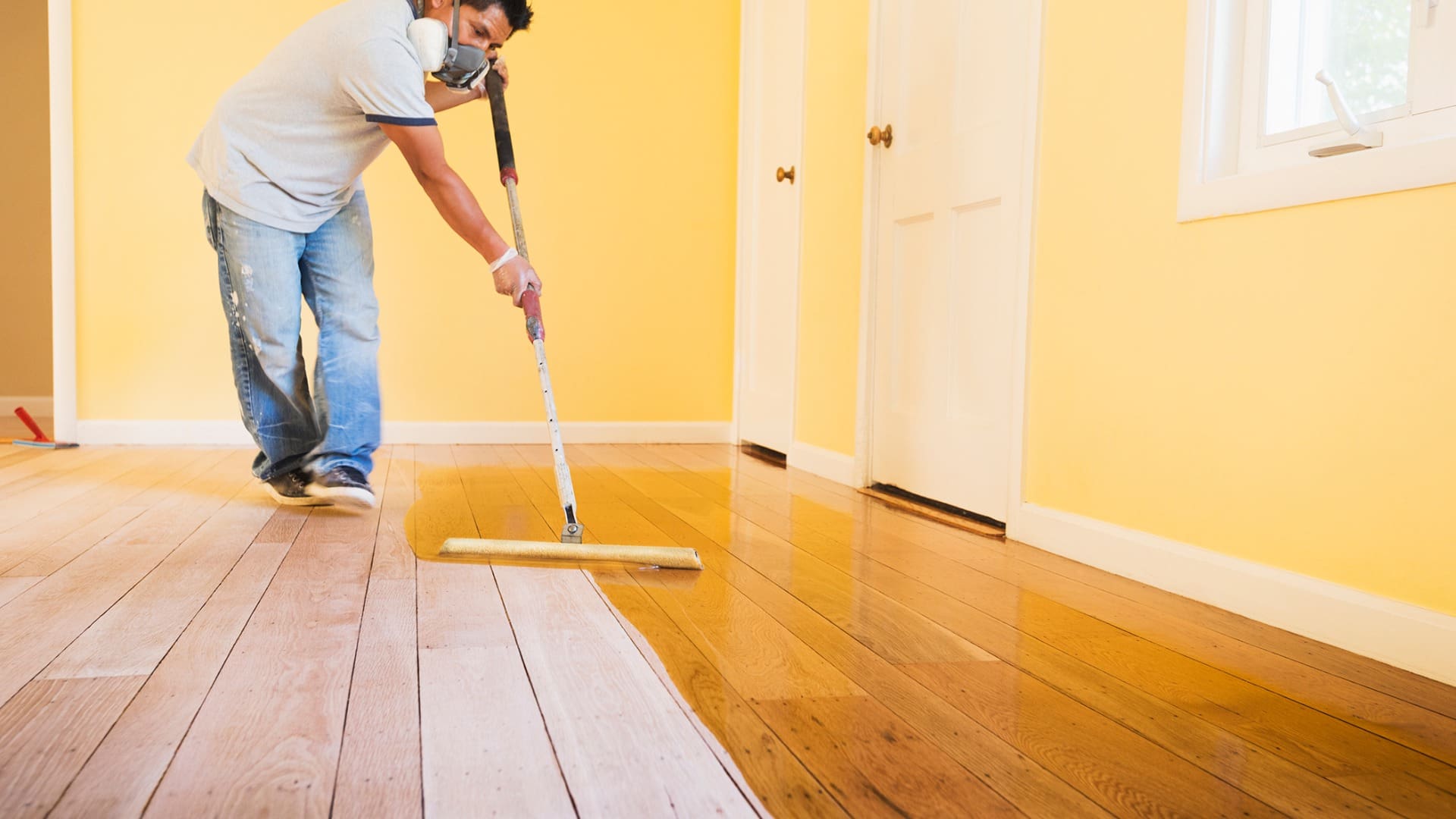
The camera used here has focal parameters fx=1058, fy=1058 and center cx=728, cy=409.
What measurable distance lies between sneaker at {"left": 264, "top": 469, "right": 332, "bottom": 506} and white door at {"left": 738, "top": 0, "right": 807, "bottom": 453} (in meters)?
1.77

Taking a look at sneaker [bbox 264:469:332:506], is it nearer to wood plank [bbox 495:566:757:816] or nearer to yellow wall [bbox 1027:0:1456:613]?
wood plank [bbox 495:566:757:816]

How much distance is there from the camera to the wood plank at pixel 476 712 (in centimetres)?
94

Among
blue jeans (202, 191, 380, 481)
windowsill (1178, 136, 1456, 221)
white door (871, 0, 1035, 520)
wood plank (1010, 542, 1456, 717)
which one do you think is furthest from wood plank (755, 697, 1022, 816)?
blue jeans (202, 191, 380, 481)

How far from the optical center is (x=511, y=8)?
2180mm

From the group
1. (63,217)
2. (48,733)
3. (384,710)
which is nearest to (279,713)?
(384,710)

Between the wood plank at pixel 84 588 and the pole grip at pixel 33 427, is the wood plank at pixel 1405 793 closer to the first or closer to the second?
the wood plank at pixel 84 588

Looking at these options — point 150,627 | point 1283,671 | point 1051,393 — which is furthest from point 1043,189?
point 150,627

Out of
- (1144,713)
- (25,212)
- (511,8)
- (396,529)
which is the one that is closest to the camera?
(1144,713)

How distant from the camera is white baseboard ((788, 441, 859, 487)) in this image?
3.21m

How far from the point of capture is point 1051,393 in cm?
225

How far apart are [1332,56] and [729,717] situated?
4.81 feet

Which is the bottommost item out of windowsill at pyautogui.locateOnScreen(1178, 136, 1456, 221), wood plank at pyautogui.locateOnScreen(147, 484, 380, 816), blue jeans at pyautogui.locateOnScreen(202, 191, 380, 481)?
wood plank at pyautogui.locateOnScreen(147, 484, 380, 816)

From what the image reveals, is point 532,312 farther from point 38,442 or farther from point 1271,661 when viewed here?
point 38,442

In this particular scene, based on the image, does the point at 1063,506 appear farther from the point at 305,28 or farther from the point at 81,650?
the point at 305,28
